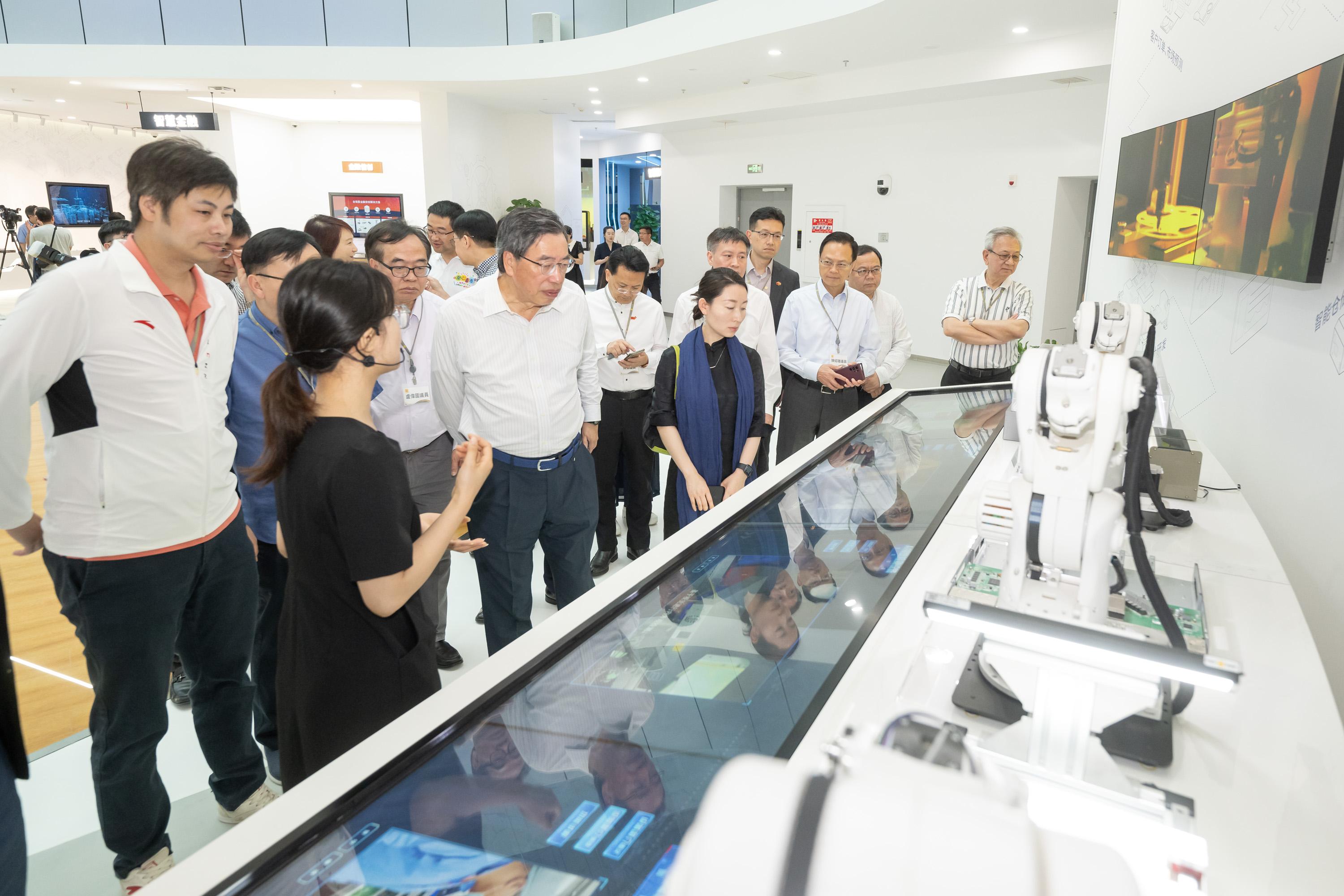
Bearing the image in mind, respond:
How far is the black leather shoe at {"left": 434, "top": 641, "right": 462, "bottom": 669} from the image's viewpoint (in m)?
3.16

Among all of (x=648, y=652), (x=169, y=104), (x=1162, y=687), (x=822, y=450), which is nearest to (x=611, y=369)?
(x=822, y=450)

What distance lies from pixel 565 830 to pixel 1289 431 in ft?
8.75

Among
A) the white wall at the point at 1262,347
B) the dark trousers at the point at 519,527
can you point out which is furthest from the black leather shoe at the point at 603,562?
the white wall at the point at 1262,347

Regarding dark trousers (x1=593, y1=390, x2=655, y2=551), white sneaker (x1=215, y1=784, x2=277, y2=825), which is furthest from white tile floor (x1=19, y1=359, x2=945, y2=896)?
dark trousers (x1=593, y1=390, x2=655, y2=551)

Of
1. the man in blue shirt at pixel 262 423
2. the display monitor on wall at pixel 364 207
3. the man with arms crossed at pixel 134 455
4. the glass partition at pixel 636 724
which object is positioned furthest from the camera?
the display monitor on wall at pixel 364 207

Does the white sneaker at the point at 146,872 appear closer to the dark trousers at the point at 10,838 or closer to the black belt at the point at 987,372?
the dark trousers at the point at 10,838

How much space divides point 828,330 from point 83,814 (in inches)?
143

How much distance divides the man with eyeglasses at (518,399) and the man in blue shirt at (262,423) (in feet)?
1.67

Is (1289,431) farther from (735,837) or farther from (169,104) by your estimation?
(169,104)

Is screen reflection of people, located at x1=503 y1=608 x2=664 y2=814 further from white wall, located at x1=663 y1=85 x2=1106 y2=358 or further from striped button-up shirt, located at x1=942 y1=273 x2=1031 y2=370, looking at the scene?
white wall, located at x1=663 y1=85 x2=1106 y2=358

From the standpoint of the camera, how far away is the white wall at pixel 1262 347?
229 centimetres

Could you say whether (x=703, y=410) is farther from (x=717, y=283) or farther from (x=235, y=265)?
(x=235, y=265)

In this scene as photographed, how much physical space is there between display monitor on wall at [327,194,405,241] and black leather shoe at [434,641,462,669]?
50.4 ft

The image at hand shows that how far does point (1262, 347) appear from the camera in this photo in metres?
2.90
